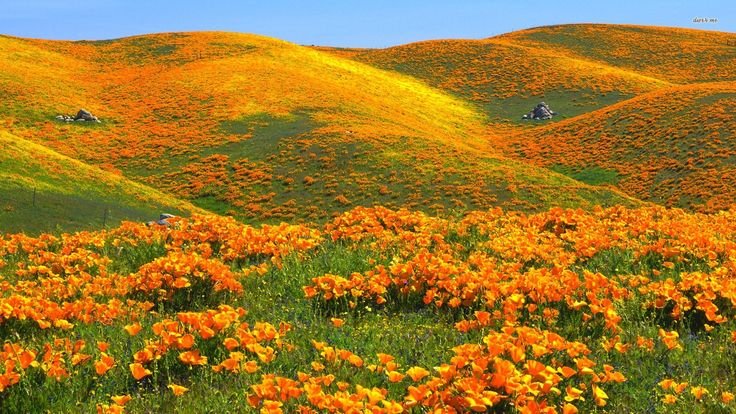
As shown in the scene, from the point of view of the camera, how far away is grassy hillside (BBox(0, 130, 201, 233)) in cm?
2814

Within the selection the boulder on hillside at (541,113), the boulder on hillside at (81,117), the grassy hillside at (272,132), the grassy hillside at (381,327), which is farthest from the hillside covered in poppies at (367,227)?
the boulder on hillside at (541,113)

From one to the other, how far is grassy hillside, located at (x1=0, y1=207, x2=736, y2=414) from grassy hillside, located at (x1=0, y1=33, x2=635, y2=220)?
2440 centimetres

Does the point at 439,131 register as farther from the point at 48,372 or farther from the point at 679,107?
the point at 48,372

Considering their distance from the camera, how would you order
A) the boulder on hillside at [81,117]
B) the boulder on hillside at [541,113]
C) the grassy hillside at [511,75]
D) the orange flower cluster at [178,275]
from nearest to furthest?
1. the orange flower cluster at [178,275]
2. the boulder on hillside at [81,117]
3. the boulder on hillside at [541,113]
4. the grassy hillside at [511,75]

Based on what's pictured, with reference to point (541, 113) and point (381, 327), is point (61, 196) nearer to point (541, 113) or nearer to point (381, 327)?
point (381, 327)

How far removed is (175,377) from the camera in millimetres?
5238

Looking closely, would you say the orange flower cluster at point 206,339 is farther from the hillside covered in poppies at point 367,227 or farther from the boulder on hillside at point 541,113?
the boulder on hillside at point 541,113

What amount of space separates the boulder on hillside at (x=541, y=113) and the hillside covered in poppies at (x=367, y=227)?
52.6 inches

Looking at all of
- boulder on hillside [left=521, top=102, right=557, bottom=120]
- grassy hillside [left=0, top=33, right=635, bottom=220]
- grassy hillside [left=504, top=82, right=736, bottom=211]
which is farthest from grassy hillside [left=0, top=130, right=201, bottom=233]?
boulder on hillside [left=521, top=102, right=557, bottom=120]

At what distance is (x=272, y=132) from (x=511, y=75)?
158ft

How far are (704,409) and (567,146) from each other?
52292mm

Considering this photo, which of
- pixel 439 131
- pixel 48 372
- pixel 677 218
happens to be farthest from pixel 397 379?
pixel 439 131

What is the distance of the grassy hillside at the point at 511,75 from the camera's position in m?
76.3

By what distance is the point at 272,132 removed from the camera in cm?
5075
